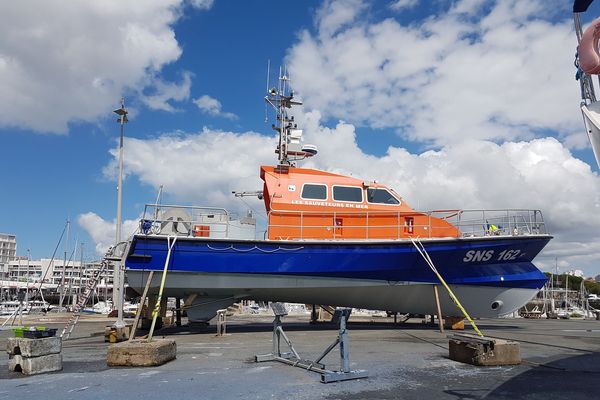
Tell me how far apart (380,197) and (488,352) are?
7133mm

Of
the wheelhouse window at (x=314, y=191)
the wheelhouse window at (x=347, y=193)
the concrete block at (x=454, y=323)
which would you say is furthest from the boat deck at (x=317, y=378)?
the wheelhouse window at (x=347, y=193)

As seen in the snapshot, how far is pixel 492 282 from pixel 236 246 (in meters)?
7.61

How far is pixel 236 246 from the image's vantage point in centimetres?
1238

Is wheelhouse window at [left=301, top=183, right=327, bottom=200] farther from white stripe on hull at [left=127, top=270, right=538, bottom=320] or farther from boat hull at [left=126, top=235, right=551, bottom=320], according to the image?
white stripe on hull at [left=127, top=270, right=538, bottom=320]

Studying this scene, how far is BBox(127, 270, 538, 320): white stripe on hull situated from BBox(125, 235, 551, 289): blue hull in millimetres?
192

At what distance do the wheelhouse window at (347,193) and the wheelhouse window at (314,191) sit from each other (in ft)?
1.11

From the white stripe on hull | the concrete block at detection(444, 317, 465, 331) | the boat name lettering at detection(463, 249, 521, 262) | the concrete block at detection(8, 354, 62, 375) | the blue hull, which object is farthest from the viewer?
the concrete block at detection(444, 317, 465, 331)

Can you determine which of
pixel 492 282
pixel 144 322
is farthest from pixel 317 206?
pixel 144 322

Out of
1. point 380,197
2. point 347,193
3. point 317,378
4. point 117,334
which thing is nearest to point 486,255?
point 380,197

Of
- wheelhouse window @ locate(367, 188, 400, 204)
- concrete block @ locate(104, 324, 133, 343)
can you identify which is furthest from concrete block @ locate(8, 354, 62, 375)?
wheelhouse window @ locate(367, 188, 400, 204)

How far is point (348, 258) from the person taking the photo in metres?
12.5

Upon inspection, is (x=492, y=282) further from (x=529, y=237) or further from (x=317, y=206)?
(x=317, y=206)

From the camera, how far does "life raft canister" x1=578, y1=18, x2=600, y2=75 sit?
373 centimetres

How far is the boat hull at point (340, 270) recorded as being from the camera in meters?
12.2
